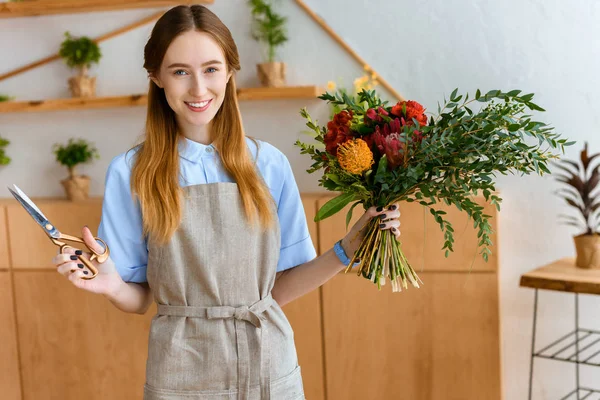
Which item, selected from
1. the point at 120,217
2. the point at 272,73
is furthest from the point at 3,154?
the point at 120,217

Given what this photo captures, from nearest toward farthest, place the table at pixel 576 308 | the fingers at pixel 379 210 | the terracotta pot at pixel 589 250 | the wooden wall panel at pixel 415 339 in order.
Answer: the fingers at pixel 379 210, the table at pixel 576 308, the terracotta pot at pixel 589 250, the wooden wall panel at pixel 415 339

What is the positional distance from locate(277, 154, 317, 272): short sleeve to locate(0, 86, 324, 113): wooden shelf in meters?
1.18

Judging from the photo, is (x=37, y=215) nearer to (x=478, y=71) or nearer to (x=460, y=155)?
(x=460, y=155)

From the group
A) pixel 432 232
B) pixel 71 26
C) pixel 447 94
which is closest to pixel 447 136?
pixel 432 232

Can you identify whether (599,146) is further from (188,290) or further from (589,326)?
(188,290)

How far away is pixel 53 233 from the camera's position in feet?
4.51

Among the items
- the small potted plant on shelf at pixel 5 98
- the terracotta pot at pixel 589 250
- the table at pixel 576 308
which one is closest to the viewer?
the table at pixel 576 308

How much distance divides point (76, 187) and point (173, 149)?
5.69ft

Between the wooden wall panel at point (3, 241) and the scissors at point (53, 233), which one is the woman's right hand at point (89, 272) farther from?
the wooden wall panel at point (3, 241)

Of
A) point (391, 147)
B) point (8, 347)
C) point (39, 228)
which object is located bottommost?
point (8, 347)

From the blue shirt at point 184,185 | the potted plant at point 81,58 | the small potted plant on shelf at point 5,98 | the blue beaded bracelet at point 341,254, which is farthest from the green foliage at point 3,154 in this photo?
the blue beaded bracelet at point 341,254

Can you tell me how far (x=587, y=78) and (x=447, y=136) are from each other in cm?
154

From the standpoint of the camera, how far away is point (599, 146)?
108 inches

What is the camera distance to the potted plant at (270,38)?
117 inches
